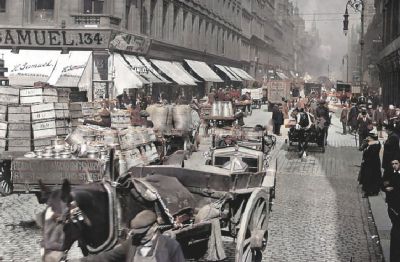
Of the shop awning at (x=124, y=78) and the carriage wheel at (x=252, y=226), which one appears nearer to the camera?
the carriage wheel at (x=252, y=226)

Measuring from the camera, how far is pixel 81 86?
27125 mm

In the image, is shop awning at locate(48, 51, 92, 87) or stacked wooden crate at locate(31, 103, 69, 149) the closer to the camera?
stacked wooden crate at locate(31, 103, 69, 149)

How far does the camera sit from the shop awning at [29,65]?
89.1 ft

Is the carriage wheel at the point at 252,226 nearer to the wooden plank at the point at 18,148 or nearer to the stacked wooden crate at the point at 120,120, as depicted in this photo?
the wooden plank at the point at 18,148

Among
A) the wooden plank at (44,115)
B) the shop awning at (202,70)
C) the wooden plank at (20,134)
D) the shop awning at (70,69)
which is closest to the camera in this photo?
the wooden plank at (20,134)

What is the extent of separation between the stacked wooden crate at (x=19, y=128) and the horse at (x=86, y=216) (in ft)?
21.1

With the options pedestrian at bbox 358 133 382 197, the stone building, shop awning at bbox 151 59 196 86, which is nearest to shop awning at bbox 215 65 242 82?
shop awning at bbox 151 59 196 86

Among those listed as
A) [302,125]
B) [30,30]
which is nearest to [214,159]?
[302,125]

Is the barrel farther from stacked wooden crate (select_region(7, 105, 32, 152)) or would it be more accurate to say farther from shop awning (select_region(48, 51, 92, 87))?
shop awning (select_region(48, 51, 92, 87))

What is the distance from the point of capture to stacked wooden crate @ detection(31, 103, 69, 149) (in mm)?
11195

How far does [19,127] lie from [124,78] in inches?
708

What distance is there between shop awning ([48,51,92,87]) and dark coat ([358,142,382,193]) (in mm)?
17675

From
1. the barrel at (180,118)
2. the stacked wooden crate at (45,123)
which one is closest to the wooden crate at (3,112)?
the stacked wooden crate at (45,123)

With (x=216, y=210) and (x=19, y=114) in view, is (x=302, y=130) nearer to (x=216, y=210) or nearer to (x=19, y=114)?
(x=19, y=114)
